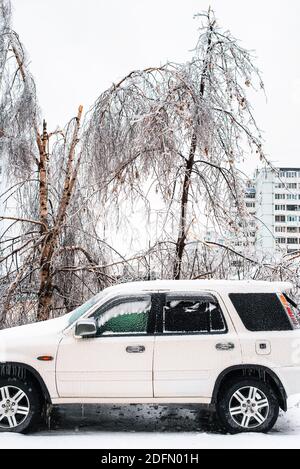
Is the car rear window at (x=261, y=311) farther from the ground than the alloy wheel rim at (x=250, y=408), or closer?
farther from the ground

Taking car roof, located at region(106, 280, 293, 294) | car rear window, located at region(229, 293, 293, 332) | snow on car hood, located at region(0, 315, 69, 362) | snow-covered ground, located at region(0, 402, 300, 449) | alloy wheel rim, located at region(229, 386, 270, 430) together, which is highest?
car roof, located at region(106, 280, 293, 294)

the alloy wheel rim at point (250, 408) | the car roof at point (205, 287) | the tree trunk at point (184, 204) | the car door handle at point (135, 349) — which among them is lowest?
the alloy wheel rim at point (250, 408)

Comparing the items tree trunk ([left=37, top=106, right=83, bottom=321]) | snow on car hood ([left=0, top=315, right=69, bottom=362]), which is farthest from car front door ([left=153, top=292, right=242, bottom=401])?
tree trunk ([left=37, top=106, right=83, bottom=321])

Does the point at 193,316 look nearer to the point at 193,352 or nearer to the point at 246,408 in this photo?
the point at 193,352

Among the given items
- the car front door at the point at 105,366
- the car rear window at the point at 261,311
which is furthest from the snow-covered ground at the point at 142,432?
the car rear window at the point at 261,311

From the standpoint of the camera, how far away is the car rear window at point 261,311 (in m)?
5.90

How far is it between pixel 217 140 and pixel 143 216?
165cm

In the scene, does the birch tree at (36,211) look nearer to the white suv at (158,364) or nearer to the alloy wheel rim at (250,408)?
the white suv at (158,364)

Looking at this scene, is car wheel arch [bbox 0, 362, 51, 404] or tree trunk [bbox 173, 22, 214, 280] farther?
tree trunk [bbox 173, 22, 214, 280]

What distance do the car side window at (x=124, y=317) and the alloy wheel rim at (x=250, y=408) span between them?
1247 mm

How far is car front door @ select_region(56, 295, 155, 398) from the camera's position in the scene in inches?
222

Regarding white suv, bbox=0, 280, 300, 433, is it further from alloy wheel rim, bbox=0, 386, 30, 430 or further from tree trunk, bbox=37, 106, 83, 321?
tree trunk, bbox=37, 106, 83, 321

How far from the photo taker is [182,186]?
8.06 metres

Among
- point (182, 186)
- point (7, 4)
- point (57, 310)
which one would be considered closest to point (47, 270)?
point (57, 310)
